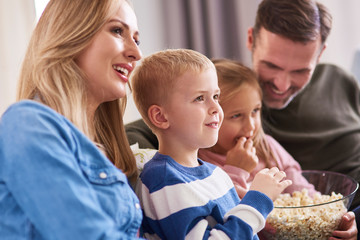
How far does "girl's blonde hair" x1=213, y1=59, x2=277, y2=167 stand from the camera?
1.44m

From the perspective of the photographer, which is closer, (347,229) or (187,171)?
(187,171)

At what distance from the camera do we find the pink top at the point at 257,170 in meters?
1.31

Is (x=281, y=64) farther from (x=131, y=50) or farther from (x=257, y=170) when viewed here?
(x=131, y=50)

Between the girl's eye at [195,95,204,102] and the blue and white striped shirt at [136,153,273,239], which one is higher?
the girl's eye at [195,95,204,102]

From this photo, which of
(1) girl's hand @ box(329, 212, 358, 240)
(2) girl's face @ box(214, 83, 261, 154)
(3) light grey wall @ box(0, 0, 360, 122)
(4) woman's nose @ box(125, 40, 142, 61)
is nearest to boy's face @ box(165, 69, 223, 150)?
(4) woman's nose @ box(125, 40, 142, 61)

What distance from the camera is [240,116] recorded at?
1.46 m

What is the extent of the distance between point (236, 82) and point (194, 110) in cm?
50

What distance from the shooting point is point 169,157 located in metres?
1.01

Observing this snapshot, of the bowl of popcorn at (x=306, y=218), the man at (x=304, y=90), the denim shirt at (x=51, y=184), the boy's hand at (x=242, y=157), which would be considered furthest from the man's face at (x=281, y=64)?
the denim shirt at (x=51, y=184)

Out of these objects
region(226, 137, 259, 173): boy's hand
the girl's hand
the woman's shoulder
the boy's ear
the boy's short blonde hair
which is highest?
the woman's shoulder

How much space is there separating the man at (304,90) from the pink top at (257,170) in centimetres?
19

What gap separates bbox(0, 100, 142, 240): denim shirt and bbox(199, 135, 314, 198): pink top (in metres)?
0.57

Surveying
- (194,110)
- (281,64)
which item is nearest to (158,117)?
(194,110)

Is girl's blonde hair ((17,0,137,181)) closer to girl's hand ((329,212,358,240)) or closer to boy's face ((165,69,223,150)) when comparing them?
boy's face ((165,69,223,150))
